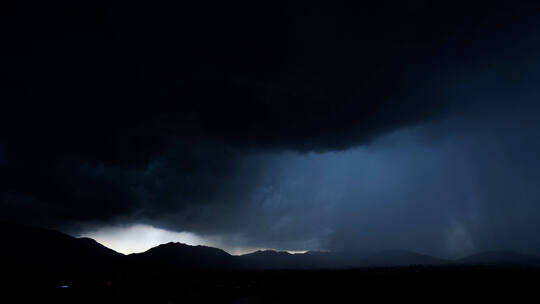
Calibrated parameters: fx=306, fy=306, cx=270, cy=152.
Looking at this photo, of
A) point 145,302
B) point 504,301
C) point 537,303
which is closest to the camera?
point 537,303

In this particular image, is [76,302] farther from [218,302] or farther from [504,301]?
[504,301]

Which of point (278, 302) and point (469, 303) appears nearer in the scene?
point (469, 303)

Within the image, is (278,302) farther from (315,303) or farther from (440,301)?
(440,301)

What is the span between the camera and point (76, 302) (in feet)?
185

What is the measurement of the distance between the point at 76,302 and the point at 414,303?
59751mm

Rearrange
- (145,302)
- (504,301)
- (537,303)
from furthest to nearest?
1. (145,302)
2. (504,301)
3. (537,303)

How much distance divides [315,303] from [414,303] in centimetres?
1625

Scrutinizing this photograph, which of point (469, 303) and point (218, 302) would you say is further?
point (218, 302)

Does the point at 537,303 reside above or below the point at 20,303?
below

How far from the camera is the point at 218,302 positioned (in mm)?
56062

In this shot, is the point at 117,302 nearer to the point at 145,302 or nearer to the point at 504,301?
the point at 145,302

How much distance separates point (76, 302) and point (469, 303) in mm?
69033

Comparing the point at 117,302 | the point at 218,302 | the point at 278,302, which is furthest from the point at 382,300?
the point at 117,302

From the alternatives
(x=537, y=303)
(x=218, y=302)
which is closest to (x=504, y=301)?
(x=537, y=303)
